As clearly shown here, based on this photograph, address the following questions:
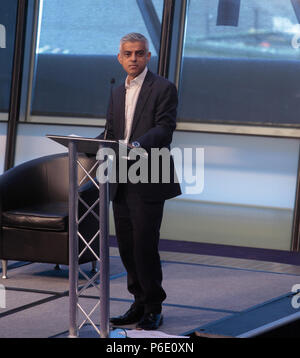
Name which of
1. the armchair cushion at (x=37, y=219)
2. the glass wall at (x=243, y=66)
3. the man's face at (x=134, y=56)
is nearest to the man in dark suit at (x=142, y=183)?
the man's face at (x=134, y=56)

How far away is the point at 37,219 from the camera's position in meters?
4.73

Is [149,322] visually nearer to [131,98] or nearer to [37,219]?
[131,98]

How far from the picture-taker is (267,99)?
6.70 metres

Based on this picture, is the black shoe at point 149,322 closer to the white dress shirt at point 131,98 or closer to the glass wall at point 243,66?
the white dress shirt at point 131,98

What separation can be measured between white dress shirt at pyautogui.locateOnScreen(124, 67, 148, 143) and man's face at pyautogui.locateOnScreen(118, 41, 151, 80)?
3.0 inches

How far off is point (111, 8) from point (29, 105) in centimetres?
141

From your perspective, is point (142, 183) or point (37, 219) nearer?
point (142, 183)

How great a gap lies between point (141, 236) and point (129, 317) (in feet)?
1.60

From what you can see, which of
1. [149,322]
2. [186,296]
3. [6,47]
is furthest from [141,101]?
[6,47]

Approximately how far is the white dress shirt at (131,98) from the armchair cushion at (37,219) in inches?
54.8

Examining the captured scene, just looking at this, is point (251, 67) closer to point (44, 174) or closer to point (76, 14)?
point (76, 14)

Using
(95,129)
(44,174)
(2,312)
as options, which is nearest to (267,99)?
(95,129)

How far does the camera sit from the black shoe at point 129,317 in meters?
3.63
